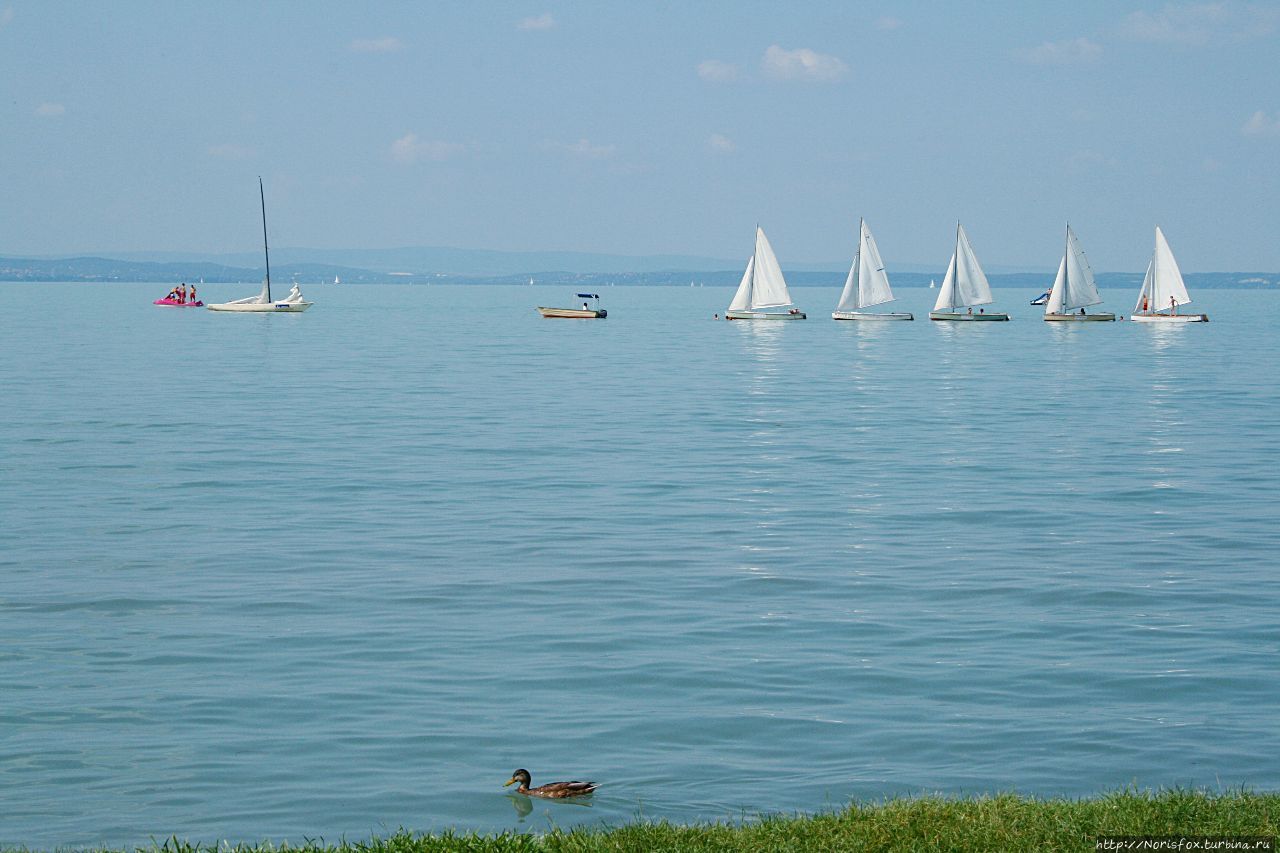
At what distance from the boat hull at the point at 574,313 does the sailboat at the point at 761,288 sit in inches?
547

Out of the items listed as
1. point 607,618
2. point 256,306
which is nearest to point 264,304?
point 256,306

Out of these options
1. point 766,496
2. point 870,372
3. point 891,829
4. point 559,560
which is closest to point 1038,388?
point 870,372

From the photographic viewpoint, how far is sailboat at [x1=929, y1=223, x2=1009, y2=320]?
128 meters

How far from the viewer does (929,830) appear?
10.8 metres

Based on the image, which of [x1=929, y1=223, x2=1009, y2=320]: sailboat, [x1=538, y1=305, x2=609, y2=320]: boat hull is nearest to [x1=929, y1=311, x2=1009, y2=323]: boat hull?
[x1=929, y1=223, x2=1009, y2=320]: sailboat

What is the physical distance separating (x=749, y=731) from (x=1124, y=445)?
98.8 feet

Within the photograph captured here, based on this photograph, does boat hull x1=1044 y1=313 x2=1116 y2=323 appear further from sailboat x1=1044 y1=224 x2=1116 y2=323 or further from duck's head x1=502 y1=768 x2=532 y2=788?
duck's head x1=502 y1=768 x2=532 y2=788

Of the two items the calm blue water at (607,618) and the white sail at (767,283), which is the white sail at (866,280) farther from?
the calm blue water at (607,618)

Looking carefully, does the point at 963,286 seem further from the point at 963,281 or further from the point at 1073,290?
the point at 1073,290

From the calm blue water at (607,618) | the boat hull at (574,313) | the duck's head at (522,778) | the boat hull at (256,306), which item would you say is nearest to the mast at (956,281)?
the boat hull at (574,313)

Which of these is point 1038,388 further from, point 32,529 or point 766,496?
point 32,529

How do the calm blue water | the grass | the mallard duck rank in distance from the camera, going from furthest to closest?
1. the calm blue water
2. the mallard duck
3. the grass

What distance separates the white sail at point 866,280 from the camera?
124438 mm

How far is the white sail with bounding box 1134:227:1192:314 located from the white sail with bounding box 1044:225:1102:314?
4.27 metres
